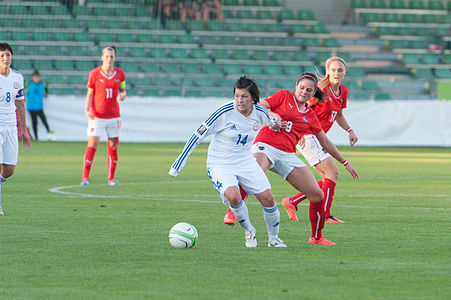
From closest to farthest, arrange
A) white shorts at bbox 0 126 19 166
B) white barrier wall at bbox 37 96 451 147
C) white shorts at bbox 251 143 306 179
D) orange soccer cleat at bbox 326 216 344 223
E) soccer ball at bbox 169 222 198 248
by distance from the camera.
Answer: soccer ball at bbox 169 222 198 248, white shorts at bbox 251 143 306 179, orange soccer cleat at bbox 326 216 344 223, white shorts at bbox 0 126 19 166, white barrier wall at bbox 37 96 451 147

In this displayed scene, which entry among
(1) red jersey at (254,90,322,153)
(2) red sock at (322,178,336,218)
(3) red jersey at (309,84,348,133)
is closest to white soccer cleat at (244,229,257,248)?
(1) red jersey at (254,90,322,153)

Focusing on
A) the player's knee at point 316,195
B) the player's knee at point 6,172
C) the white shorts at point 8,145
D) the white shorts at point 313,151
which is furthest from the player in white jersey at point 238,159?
the player's knee at point 6,172

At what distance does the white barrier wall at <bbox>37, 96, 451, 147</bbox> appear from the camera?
2822 cm

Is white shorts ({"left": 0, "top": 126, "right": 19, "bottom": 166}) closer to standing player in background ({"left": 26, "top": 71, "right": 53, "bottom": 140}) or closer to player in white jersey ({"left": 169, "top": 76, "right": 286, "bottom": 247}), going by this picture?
player in white jersey ({"left": 169, "top": 76, "right": 286, "bottom": 247})

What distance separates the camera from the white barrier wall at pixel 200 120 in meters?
28.2

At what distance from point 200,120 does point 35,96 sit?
521 centimetres

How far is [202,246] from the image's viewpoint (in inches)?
322

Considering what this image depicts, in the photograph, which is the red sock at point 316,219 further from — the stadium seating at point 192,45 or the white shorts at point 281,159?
the stadium seating at point 192,45

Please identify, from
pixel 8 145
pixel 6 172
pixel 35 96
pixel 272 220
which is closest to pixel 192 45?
pixel 35 96

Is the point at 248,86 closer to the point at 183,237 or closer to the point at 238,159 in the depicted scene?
the point at 238,159

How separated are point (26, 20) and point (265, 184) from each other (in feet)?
92.5

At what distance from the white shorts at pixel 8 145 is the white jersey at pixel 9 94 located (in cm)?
9

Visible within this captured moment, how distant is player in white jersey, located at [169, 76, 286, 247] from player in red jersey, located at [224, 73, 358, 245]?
465 millimetres

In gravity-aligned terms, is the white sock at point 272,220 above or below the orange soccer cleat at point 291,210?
above
